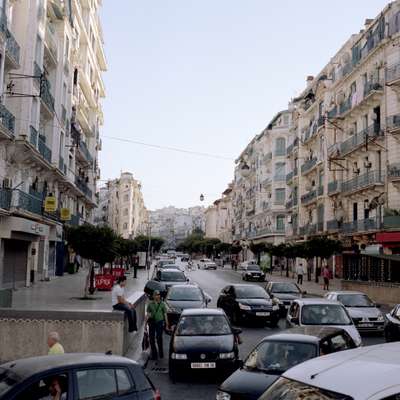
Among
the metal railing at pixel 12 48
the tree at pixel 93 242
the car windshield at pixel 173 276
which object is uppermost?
the metal railing at pixel 12 48

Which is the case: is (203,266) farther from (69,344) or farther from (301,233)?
(69,344)

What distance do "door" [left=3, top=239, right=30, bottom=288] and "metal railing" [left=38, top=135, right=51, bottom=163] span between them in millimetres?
5158

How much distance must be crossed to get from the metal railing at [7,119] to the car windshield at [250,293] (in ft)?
40.6

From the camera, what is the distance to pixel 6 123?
24375 millimetres

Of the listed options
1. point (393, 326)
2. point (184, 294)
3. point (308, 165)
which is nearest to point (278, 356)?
point (393, 326)

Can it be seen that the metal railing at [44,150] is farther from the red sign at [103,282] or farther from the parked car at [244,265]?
the parked car at [244,265]

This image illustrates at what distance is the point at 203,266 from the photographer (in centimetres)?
7994

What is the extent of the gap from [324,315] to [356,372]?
10985 mm

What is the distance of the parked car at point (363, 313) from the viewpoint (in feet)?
58.7

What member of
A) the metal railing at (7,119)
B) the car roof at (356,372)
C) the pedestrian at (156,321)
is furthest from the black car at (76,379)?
the metal railing at (7,119)

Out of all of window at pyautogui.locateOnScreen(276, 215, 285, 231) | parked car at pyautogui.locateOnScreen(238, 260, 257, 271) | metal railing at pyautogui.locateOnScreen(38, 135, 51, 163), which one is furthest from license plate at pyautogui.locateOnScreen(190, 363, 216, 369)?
window at pyautogui.locateOnScreen(276, 215, 285, 231)

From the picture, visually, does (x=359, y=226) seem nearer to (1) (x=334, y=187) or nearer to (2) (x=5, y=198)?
(1) (x=334, y=187)

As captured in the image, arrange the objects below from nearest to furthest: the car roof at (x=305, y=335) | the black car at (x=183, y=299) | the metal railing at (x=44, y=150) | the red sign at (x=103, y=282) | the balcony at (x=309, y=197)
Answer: the car roof at (x=305, y=335)
the black car at (x=183, y=299)
the red sign at (x=103, y=282)
the metal railing at (x=44, y=150)
the balcony at (x=309, y=197)

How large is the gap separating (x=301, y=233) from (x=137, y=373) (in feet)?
188
